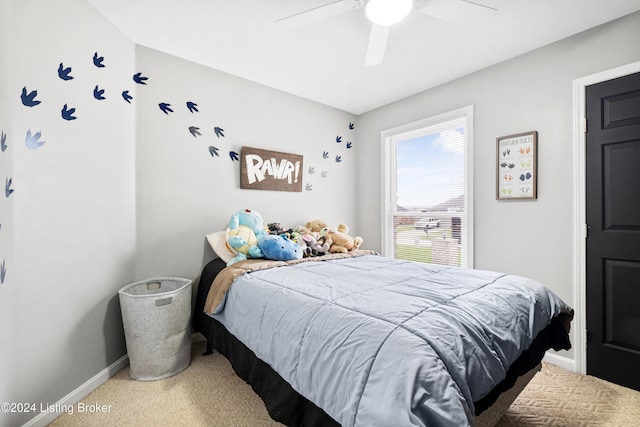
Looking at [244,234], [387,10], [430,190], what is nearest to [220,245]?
[244,234]

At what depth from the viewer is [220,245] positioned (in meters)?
2.49

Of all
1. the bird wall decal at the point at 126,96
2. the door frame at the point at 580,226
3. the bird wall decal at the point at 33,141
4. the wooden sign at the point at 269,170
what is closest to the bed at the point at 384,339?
the door frame at the point at 580,226

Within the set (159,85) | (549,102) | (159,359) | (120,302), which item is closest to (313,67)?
(159,85)

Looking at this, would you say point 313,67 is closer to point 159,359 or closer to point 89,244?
point 89,244

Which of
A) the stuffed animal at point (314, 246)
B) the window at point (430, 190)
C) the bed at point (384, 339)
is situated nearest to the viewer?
the bed at point (384, 339)

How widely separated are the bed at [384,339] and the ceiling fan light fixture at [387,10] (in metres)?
1.59

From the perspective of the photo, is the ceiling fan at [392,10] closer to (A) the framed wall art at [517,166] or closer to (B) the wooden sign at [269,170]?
(A) the framed wall art at [517,166]

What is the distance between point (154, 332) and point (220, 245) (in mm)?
817

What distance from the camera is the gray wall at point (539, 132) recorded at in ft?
6.72

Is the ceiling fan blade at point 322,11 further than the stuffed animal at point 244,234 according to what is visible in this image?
No

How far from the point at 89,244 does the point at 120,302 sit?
17.6 inches

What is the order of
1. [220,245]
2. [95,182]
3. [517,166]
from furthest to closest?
[220,245]
[517,166]
[95,182]

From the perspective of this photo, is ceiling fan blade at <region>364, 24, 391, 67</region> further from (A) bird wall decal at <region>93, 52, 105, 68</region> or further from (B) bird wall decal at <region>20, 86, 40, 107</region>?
(B) bird wall decal at <region>20, 86, 40, 107</region>

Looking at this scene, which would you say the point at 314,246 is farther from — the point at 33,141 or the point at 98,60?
the point at 98,60
